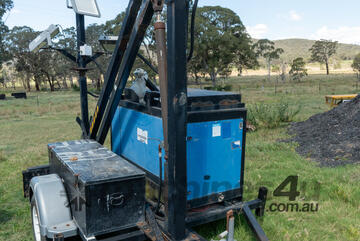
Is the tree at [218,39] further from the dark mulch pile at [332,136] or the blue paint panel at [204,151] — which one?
the blue paint panel at [204,151]

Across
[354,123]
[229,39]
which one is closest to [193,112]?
[354,123]

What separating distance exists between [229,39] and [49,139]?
103ft

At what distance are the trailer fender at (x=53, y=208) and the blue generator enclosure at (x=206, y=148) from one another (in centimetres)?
95

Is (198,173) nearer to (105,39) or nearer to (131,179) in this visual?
(131,179)

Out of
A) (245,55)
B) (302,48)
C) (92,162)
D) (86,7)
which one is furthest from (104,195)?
(302,48)

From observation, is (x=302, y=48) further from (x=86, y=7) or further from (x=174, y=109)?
(x=174, y=109)

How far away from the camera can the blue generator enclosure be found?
126 inches

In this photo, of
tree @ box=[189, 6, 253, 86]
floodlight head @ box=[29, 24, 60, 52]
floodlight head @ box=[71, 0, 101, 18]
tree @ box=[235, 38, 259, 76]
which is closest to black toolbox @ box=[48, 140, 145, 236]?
floodlight head @ box=[29, 24, 60, 52]

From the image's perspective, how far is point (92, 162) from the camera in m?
3.20

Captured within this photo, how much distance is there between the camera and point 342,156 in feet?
23.0

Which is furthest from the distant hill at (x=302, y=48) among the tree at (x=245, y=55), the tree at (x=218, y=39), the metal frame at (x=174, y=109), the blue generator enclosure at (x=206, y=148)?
the metal frame at (x=174, y=109)

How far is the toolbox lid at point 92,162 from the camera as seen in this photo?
9.07 ft

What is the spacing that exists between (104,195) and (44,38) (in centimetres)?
241

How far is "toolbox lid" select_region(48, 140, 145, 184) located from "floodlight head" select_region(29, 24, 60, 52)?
132cm
